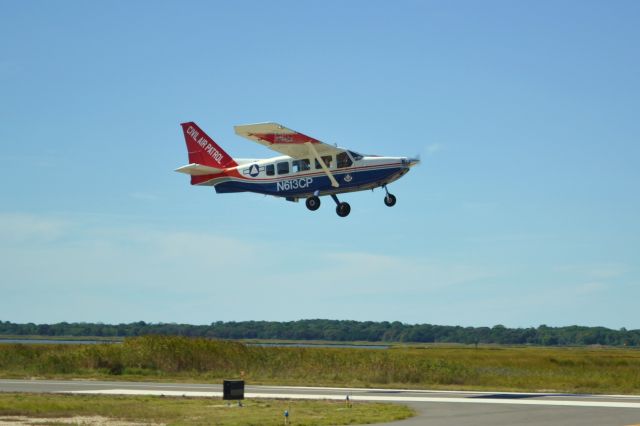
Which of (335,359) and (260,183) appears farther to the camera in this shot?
(335,359)

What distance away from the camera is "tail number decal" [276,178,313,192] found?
51.7 m

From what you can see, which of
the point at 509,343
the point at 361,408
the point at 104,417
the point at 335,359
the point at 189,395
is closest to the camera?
the point at 104,417

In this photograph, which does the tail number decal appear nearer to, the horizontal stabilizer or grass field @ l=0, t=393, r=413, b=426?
the horizontal stabilizer

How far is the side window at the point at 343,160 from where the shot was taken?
51531 mm

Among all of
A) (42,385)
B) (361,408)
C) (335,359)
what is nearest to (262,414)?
(361,408)

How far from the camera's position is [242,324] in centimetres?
19962

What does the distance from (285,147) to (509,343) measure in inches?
5927

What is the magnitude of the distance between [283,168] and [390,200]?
599cm

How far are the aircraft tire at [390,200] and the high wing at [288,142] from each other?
2.63m

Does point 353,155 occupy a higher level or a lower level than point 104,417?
higher

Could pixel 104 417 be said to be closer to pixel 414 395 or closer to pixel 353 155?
pixel 414 395

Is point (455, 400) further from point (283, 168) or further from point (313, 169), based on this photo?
point (283, 168)

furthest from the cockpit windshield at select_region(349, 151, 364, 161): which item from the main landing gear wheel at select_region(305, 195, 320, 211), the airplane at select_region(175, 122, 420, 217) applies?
the main landing gear wheel at select_region(305, 195, 320, 211)

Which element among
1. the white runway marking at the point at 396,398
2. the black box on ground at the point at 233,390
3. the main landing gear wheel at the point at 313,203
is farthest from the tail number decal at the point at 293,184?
the black box on ground at the point at 233,390
